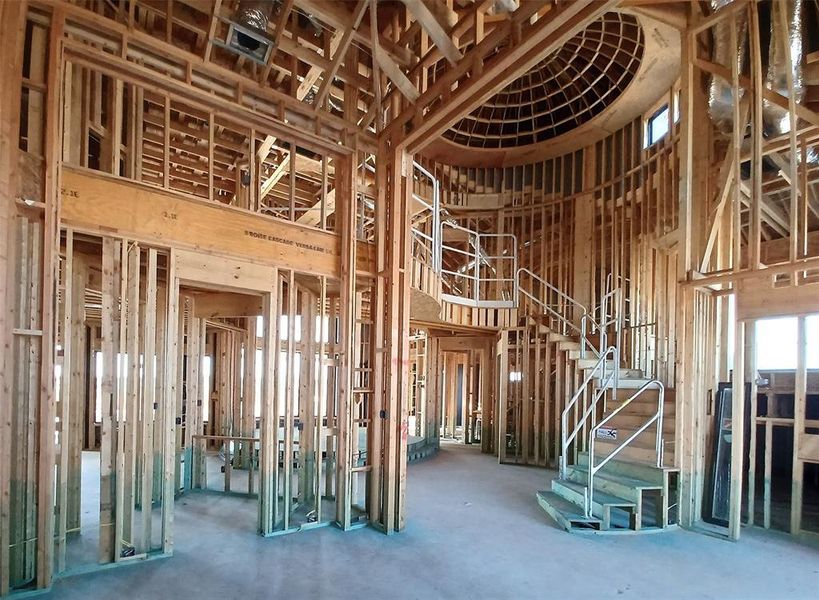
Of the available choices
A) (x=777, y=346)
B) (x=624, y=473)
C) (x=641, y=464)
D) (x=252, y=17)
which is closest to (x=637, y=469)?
(x=641, y=464)

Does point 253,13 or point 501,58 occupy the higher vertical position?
point 253,13

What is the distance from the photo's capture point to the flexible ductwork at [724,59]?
6711 millimetres

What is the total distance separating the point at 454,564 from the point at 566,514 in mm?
1949

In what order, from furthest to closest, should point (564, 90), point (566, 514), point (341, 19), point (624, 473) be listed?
point (564, 90)
point (624, 473)
point (566, 514)
point (341, 19)

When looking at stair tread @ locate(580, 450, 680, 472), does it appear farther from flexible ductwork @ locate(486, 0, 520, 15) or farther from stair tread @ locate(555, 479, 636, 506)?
flexible ductwork @ locate(486, 0, 520, 15)

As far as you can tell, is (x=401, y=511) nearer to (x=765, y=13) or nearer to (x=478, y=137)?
(x=765, y=13)

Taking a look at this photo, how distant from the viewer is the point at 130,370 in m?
5.13

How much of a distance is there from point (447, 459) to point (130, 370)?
792 centimetres

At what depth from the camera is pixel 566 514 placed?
6457mm

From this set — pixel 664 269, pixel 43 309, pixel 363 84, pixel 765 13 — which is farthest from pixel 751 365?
pixel 43 309

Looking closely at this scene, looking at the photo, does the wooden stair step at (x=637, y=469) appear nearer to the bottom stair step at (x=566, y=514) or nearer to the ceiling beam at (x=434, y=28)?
the bottom stair step at (x=566, y=514)

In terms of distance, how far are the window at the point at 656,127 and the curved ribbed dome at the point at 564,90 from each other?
2.75 ft

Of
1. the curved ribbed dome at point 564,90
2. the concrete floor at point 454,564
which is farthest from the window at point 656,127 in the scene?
the concrete floor at point 454,564

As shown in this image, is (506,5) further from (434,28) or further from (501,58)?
(434,28)
